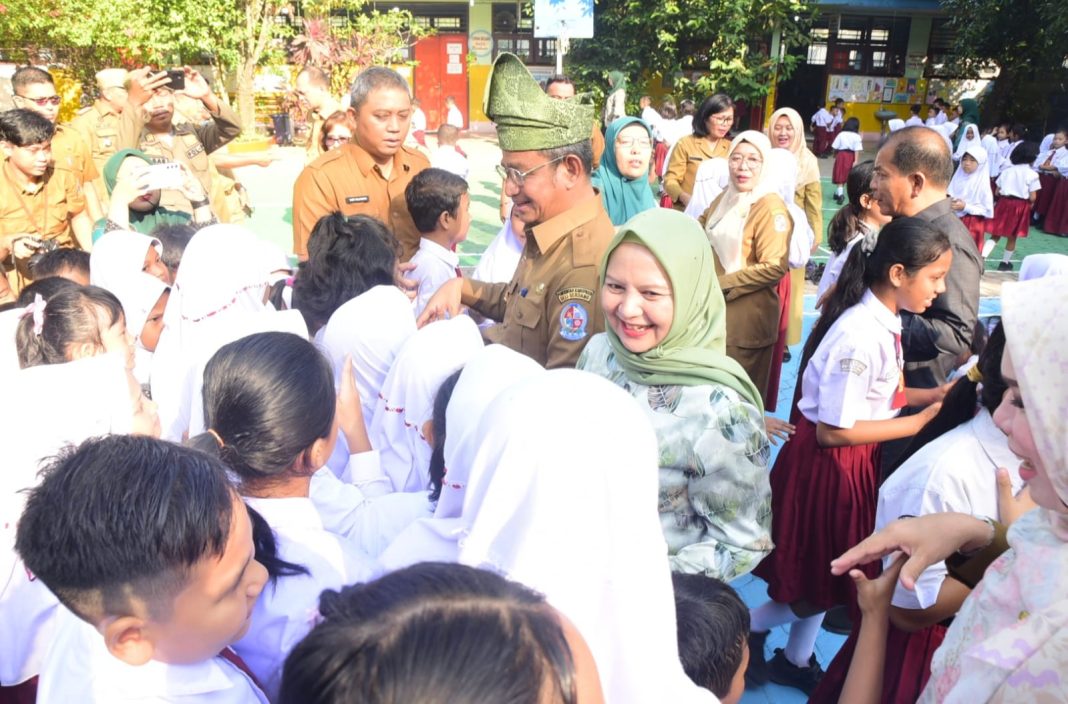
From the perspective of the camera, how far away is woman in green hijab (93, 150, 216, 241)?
4000mm

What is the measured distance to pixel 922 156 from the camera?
3.16 m

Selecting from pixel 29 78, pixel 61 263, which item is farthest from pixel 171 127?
pixel 61 263

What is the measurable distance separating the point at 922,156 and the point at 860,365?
1296mm

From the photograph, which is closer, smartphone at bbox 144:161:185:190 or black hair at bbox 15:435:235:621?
black hair at bbox 15:435:235:621

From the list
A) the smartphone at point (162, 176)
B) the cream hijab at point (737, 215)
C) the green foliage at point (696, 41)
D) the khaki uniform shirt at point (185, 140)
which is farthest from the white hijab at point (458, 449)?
the green foliage at point (696, 41)

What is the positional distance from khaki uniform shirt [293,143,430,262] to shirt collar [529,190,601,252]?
127 cm

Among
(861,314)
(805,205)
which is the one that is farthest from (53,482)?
(805,205)

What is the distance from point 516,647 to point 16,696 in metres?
1.70

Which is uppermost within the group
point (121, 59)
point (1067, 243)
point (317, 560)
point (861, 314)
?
point (121, 59)

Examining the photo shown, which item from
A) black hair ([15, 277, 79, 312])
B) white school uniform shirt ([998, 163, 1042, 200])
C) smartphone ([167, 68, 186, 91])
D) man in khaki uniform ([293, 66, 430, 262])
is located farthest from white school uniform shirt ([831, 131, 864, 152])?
black hair ([15, 277, 79, 312])

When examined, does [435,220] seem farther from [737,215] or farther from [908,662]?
[908,662]

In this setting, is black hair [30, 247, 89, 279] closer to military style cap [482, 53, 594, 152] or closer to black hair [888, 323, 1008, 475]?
military style cap [482, 53, 594, 152]

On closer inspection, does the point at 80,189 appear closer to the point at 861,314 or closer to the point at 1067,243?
the point at 861,314

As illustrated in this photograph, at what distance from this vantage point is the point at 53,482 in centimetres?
116
